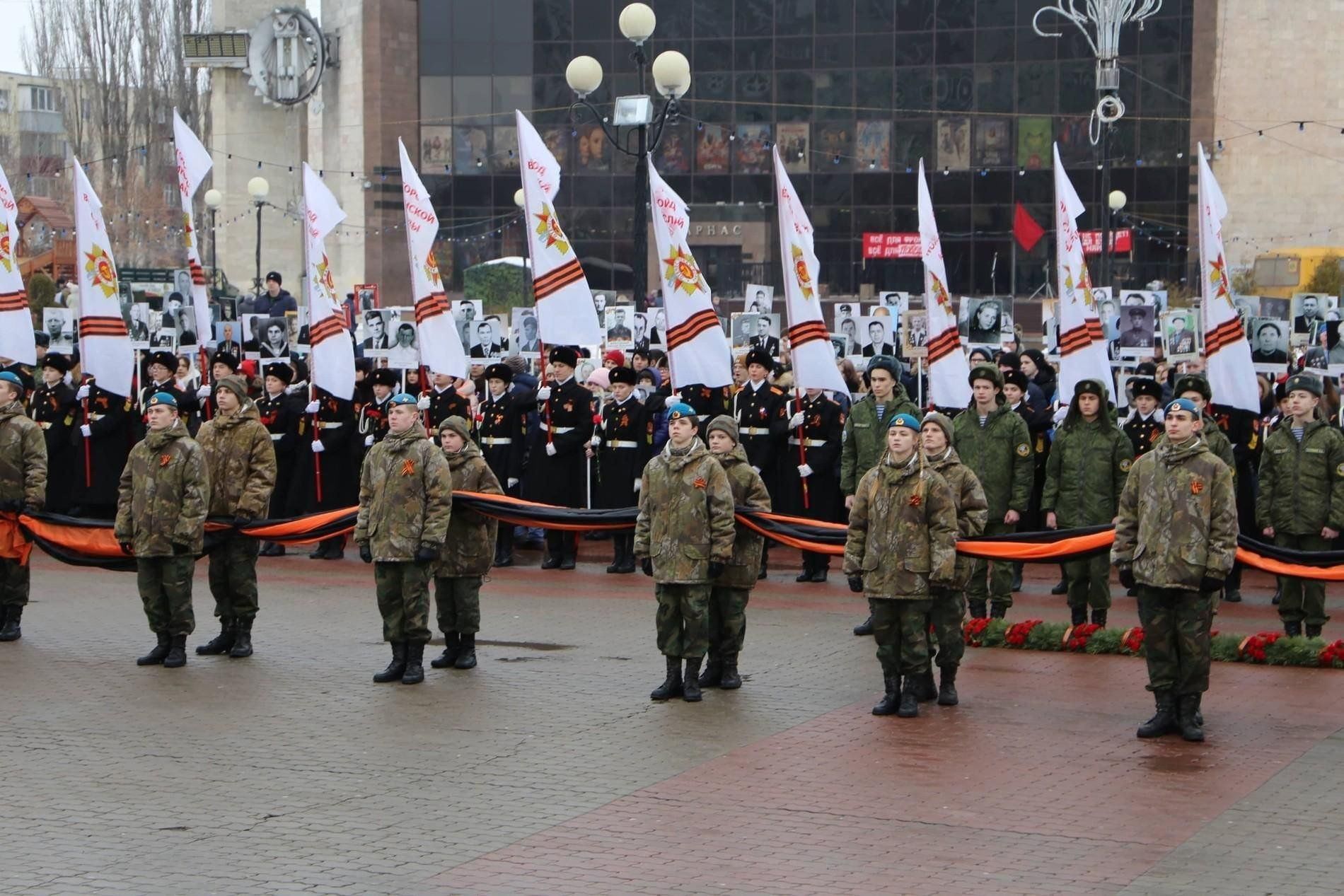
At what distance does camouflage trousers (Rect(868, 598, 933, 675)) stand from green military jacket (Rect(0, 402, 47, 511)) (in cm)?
617

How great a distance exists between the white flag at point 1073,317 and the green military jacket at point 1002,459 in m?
1.74

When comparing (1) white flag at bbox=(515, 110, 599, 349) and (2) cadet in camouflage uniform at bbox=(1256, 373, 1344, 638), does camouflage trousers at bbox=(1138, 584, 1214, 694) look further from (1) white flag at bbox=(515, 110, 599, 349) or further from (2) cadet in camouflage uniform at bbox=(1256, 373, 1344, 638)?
(1) white flag at bbox=(515, 110, 599, 349)

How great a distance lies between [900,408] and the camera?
49.2ft

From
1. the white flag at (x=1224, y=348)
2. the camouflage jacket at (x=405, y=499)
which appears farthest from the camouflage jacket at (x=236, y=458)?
the white flag at (x=1224, y=348)

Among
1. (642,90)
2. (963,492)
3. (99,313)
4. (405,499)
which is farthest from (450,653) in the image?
(642,90)

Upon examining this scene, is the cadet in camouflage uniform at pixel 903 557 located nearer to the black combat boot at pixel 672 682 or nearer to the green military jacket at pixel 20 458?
the black combat boot at pixel 672 682

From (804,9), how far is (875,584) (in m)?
49.3

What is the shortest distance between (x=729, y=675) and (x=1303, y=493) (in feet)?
14.3

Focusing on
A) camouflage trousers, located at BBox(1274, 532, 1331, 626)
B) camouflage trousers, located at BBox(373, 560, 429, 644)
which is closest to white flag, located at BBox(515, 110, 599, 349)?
camouflage trousers, located at BBox(373, 560, 429, 644)

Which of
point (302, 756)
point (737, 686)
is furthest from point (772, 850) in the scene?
point (737, 686)

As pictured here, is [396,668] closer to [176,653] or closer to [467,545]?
[467,545]

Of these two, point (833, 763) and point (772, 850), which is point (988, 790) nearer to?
point (833, 763)

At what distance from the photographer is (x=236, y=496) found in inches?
510

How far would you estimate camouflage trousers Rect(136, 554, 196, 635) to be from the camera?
1234 centimetres
